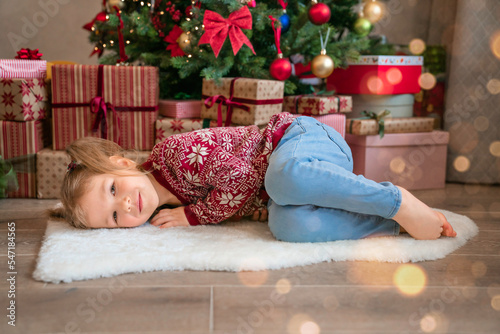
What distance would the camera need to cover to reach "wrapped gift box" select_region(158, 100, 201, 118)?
178cm

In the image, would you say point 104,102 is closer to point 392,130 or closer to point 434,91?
point 392,130

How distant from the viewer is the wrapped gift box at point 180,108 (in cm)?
178

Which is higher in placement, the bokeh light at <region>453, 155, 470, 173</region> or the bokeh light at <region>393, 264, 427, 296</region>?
the bokeh light at <region>453, 155, 470, 173</region>

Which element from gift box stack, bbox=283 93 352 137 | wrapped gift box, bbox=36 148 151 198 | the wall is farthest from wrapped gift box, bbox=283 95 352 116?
the wall

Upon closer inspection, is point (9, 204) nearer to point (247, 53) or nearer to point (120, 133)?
point (120, 133)

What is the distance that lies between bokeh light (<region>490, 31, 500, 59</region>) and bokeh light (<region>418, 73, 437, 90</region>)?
28 centimetres

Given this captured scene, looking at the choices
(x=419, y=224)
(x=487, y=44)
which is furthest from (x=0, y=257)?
(x=487, y=44)

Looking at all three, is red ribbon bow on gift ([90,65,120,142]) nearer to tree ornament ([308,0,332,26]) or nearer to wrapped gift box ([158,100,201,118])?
wrapped gift box ([158,100,201,118])

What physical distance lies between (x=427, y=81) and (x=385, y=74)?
0.92 ft

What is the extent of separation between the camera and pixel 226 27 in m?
1.62

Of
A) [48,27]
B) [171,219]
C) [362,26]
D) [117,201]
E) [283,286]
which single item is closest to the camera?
[283,286]

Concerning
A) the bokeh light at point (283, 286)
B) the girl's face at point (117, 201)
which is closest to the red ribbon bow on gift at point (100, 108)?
the girl's face at point (117, 201)

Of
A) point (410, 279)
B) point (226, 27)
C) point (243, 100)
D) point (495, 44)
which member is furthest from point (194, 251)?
point (495, 44)

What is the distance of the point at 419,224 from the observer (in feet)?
3.67
